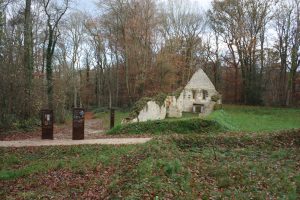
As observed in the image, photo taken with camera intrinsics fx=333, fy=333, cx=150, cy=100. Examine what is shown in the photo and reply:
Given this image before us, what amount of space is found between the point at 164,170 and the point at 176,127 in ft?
29.2

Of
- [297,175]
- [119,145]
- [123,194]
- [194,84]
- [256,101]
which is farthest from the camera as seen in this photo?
[256,101]

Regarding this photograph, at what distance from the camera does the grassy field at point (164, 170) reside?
23.9ft

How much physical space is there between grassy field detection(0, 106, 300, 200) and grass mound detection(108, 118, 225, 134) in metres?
3.75

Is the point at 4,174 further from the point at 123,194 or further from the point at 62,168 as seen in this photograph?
the point at 123,194

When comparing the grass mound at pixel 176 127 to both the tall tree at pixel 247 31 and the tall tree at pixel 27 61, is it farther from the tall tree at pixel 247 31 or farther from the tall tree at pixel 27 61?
the tall tree at pixel 247 31

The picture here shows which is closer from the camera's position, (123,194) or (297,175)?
(123,194)

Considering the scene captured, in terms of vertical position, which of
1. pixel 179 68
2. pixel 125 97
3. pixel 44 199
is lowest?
pixel 44 199

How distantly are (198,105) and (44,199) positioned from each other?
3433cm

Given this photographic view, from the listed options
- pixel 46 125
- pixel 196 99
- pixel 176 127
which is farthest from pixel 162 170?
pixel 196 99

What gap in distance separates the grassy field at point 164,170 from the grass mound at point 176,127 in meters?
3.75

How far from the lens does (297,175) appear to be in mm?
8359

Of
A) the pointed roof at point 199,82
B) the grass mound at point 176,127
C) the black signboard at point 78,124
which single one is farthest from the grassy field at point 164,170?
the pointed roof at point 199,82

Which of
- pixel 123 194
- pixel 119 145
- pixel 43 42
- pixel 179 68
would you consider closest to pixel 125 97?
pixel 179 68

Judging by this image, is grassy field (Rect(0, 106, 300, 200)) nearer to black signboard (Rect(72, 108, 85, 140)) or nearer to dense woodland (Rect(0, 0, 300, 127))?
black signboard (Rect(72, 108, 85, 140))
